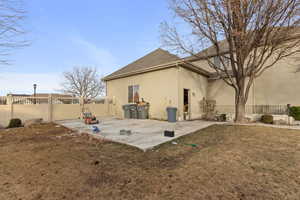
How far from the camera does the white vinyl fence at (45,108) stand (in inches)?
304

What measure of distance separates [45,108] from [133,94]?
5812 millimetres

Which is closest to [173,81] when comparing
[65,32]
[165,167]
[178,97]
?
[178,97]

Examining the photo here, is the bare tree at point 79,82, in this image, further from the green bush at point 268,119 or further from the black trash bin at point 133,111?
the green bush at point 268,119

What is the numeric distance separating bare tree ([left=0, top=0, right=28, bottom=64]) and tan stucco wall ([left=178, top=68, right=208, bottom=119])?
7.04 m

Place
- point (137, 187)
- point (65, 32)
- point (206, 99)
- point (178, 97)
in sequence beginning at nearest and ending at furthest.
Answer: point (137, 187)
point (178, 97)
point (65, 32)
point (206, 99)

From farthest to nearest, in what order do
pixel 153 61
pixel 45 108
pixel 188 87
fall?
1. pixel 153 61
2. pixel 188 87
3. pixel 45 108

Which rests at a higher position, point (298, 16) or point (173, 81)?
point (298, 16)

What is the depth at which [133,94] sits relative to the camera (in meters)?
10.7

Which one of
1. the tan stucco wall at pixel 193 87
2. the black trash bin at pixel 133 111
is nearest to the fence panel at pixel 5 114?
the black trash bin at pixel 133 111

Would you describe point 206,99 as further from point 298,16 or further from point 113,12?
point 113,12

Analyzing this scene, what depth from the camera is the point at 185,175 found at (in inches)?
95.3

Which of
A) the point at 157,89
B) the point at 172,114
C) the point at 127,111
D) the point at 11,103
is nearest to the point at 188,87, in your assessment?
the point at 157,89

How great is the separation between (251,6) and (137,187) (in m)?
8.74

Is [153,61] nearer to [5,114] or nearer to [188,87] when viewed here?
[188,87]
